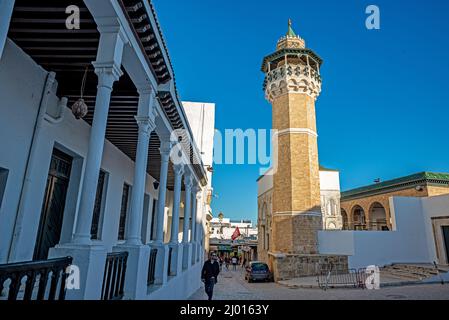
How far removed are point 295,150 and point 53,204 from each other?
15.6 m

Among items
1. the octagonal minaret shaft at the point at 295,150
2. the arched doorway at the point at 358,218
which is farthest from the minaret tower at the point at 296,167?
the arched doorway at the point at 358,218

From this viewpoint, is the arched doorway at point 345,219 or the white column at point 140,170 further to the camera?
the arched doorway at point 345,219

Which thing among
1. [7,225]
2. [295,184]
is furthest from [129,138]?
[295,184]

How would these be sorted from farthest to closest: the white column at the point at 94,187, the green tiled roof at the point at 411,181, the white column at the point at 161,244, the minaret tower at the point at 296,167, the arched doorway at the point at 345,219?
the arched doorway at the point at 345,219 → the green tiled roof at the point at 411,181 → the minaret tower at the point at 296,167 → the white column at the point at 161,244 → the white column at the point at 94,187

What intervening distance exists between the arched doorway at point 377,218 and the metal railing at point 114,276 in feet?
82.3

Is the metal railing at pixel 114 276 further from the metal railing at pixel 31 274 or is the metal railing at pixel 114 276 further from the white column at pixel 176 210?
the white column at pixel 176 210

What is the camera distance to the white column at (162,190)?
638 centimetres

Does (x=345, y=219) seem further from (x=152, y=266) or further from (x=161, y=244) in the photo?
(x=152, y=266)

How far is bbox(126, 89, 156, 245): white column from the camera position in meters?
4.79

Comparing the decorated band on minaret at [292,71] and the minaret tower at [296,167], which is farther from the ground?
the decorated band on minaret at [292,71]

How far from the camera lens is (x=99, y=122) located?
11.8ft

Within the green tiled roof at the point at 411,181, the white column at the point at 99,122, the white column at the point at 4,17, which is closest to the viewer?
the white column at the point at 4,17

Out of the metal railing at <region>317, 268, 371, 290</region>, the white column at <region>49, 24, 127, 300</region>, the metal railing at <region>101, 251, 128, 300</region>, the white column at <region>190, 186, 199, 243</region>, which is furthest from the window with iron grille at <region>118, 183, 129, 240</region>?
the metal railing at <region>317, 268, 371, 290</region>

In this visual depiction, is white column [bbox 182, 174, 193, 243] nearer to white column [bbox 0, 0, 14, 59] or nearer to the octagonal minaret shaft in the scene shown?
white column [bbox 0, 0, 14, 59]
